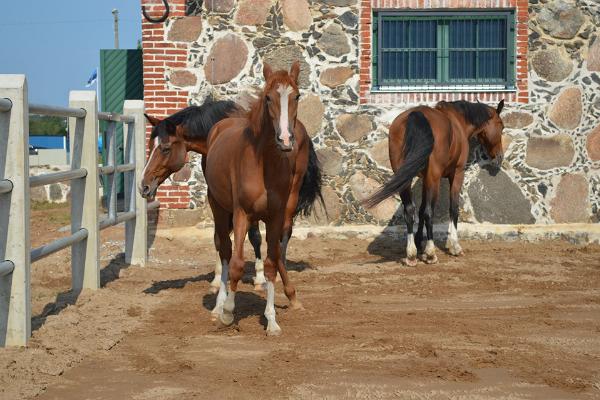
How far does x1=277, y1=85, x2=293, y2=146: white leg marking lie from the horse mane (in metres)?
5.65

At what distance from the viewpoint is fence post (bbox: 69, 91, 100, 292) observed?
7586 millimetres

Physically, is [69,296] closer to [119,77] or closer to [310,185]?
[310,185]

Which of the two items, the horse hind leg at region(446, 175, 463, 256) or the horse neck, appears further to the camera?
the horse hind leg at region(446, 175, 463, 256)

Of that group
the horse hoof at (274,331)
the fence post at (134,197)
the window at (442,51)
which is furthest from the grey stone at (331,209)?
the horse hoof at (274,331)

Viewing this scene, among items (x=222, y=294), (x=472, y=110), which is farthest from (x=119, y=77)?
(x=222, y=294)

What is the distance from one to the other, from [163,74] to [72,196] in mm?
4077

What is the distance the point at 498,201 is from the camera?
447 inches

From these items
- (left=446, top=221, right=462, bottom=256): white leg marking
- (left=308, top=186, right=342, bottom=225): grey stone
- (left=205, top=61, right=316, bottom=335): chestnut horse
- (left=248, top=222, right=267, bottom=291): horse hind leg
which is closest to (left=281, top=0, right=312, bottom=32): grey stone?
(left=308, top=186, right=342, bottom=225): grey stone

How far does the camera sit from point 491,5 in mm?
11297

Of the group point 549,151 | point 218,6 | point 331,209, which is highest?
point 218,6

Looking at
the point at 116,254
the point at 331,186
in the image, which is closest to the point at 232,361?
the point at 116,254

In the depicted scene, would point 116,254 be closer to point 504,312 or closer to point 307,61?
point 307,61

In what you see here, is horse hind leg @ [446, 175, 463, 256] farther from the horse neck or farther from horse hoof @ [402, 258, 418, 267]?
the horse neck

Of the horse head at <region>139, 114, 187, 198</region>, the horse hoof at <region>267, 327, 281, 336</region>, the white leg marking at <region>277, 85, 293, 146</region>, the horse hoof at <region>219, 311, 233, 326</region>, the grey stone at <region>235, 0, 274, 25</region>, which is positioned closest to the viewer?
the white leg marking at <region>277, 85, 293, 146</region>
